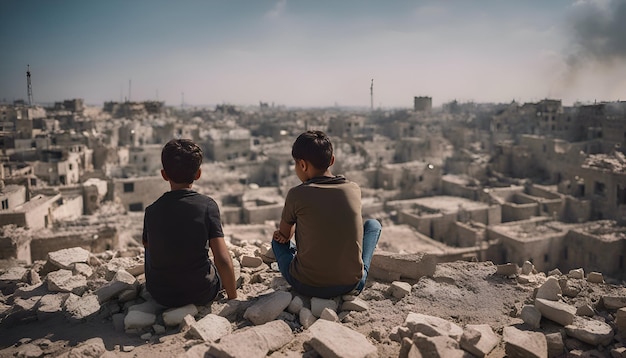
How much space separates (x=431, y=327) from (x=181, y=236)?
7.15ft

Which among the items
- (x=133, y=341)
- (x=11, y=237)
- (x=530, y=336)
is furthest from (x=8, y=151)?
(x=530, y=336)

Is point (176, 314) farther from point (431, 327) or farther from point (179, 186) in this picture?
point (431, 327)

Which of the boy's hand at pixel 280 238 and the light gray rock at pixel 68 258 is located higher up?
the boy's hand at pixel 280 238

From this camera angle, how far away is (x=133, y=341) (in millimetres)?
3449

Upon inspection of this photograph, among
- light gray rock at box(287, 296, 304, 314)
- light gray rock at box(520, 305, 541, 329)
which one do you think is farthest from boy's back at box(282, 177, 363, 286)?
light gray rock at box(520, 305, 541, 329)

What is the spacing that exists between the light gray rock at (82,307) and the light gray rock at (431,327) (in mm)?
2820

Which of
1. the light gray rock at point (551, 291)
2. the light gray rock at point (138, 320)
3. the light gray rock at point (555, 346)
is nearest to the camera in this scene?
the light gray rock at point (555, 346)

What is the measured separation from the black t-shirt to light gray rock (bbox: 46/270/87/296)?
1222mm

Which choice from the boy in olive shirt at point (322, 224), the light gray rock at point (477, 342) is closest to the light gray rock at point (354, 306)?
the boy in olive shirt at point (322, 224)

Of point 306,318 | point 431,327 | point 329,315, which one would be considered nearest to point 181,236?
point 306,318

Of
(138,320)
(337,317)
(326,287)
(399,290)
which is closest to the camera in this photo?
(138,320)

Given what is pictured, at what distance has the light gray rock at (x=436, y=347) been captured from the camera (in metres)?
3.03

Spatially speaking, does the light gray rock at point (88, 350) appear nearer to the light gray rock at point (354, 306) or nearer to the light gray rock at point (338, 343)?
the light gray rock at point (338, 343)

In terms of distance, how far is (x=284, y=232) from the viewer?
156 inches
